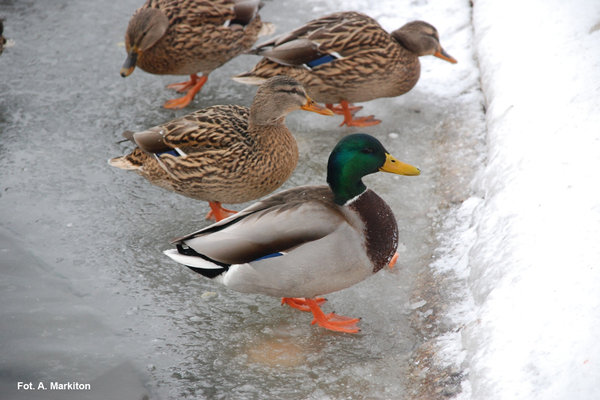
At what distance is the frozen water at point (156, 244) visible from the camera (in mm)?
3414

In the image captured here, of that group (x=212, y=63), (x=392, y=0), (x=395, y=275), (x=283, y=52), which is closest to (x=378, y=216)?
(x=395, y=275)

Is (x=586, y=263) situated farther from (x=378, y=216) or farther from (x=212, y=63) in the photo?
(x=212, y=63)

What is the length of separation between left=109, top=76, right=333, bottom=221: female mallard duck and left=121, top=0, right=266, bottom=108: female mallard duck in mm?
1208

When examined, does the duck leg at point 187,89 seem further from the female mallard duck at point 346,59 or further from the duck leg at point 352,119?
the duck leg at point 352,119

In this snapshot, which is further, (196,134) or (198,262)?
(196,134)

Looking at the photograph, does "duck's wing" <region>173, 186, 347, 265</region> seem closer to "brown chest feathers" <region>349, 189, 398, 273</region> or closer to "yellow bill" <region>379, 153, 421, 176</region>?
"brown chest feathers" <region>349, 189, 398, 273</region>

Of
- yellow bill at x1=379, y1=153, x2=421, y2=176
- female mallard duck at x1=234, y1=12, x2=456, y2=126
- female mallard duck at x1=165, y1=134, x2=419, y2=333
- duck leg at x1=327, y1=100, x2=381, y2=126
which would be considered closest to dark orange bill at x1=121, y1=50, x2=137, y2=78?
female mallard duck at x1=234, y1=12, x2=456, y2=126

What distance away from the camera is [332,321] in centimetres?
373

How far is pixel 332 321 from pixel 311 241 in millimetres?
503

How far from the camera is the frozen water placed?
341cm

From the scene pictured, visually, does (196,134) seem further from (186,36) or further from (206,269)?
(186,36)

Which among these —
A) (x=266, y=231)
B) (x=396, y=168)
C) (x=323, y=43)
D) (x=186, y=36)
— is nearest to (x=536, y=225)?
(x=396, y=168)

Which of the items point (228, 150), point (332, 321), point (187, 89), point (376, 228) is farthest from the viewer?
point (187, 89)

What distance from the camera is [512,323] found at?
308cm
